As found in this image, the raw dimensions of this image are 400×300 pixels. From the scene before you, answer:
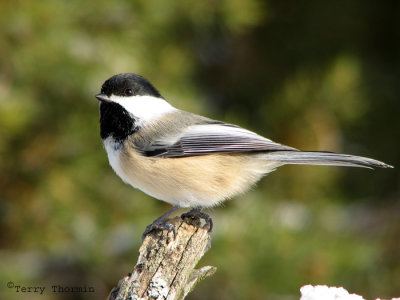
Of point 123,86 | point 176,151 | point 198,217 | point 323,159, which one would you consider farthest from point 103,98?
point 323,159

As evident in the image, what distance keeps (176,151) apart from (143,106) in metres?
0.23

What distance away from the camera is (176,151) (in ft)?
7.16

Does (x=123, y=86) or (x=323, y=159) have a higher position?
(x=123, y=86)

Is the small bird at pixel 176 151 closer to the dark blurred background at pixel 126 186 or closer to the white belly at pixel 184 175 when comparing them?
the white belly at pixel 184 175

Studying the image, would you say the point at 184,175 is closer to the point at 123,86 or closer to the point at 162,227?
the point at 162,227

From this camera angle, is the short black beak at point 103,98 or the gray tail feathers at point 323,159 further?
the short black beak at point 103,98

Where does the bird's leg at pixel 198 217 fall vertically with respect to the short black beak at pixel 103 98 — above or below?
below

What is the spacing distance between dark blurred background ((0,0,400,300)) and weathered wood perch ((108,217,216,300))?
1.06 m

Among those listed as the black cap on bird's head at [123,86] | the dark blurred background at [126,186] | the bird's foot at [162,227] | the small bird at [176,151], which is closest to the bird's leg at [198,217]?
the small bird at [176,151]

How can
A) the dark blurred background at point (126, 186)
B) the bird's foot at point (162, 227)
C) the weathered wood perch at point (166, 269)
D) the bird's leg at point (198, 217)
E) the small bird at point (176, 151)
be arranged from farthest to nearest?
the dark blurred background at point (126, 186) < the small bird at point (176, 151) < the bird's leg at point (198, 217) < the bird's foot at point (162, 227) < the weathered wood perch at point (166, 269)

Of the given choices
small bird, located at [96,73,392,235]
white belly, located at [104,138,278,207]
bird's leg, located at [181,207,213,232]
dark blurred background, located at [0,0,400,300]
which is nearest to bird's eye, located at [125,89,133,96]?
small bird, located at [96,73,392,235]

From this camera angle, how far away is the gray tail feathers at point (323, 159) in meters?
1.88

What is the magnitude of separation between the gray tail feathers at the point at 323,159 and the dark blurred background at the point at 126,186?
0.72 metres

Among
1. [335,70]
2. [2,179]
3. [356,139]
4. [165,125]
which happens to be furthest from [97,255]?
[356,139]
